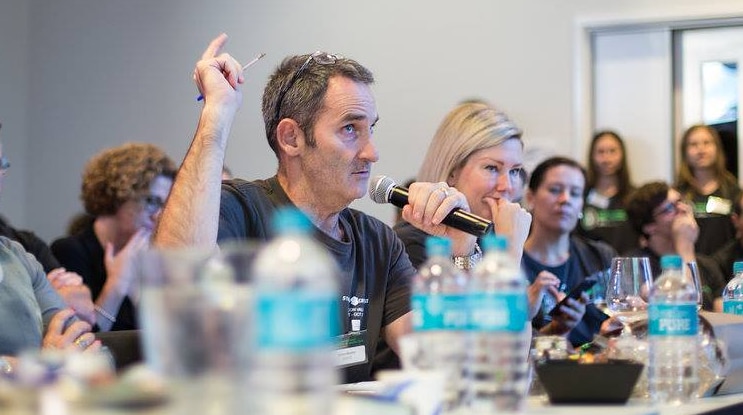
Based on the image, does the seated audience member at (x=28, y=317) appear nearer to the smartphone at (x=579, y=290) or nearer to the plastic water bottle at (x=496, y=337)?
the plastic water bottle at (x=496, y=337)

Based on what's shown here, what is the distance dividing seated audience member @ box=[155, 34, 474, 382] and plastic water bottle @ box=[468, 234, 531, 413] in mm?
909

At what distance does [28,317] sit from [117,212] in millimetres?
1729

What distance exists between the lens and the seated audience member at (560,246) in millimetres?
3875

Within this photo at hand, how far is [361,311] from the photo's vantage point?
2.58 m

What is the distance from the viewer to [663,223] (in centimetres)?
516

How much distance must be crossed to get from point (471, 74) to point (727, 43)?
134 cm

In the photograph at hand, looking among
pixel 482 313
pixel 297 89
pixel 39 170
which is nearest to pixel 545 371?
pixel 482 313

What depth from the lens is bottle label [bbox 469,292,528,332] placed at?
1.50 metres

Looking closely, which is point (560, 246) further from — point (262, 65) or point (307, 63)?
point (262, 65)

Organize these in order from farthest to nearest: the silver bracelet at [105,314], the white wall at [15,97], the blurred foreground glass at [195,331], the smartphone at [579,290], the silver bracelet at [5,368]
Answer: the white wall at [15,97] → the silver bracelet at [105,314] → the smartphone at [579,290] → the silver bracelet at [5,368] → the blurred foreground glass at [195,331]

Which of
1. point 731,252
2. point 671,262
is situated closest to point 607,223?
point 731,252

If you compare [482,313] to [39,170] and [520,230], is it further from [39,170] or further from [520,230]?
[39,170]

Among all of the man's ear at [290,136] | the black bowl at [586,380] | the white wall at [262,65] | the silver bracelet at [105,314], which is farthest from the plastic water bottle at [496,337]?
the white wall at [262,65]

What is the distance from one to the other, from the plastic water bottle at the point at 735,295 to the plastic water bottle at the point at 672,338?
0.72 meters
